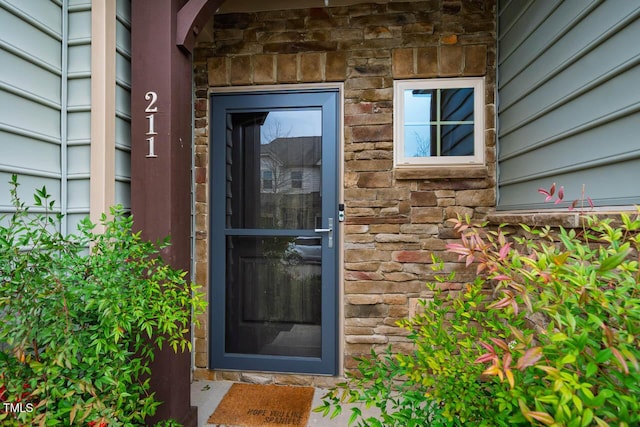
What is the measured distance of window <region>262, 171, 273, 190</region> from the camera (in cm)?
236

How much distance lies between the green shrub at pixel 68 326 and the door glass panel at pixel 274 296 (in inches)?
47.7

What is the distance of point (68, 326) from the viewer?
39.1 inches

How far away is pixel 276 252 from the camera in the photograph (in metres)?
2.37

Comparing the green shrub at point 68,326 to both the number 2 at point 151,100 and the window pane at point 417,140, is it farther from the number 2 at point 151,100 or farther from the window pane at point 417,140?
the window pane at point 417,140

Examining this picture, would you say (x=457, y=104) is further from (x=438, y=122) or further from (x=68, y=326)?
(x=68, y=326)

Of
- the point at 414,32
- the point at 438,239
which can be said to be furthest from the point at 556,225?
the point at 414,32

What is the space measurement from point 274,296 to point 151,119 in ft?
4.68

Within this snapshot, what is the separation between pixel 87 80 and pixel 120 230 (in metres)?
0.74

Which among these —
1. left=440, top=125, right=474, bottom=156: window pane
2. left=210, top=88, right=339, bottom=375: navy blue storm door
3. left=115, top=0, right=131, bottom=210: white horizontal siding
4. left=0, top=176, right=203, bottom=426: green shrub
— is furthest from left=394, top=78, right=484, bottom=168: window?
left=0, top=176, right=203, bottom=426: green shrub

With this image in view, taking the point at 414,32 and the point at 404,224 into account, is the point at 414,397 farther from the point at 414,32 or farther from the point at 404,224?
the point at 414,32

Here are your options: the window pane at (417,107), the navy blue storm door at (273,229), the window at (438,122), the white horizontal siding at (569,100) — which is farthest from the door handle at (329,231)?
the white horizontal siding at (569,100)

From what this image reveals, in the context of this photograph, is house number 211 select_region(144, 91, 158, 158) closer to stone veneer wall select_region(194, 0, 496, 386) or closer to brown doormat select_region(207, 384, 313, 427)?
stone veneer wall select_region(194, 0, 496, 386)

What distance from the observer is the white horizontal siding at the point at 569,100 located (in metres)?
1.16

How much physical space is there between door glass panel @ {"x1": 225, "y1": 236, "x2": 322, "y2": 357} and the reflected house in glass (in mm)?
149
